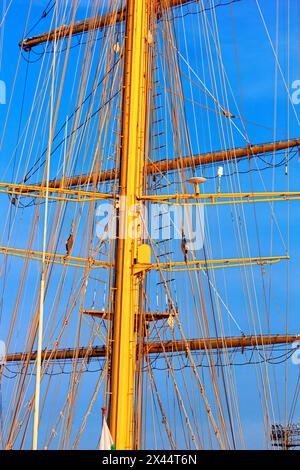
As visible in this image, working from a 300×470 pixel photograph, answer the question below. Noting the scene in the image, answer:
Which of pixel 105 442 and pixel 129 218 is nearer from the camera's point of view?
pixel 105 442

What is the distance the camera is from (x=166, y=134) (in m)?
21.8

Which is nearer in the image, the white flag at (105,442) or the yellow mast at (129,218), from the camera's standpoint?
the white flag at (105,442)

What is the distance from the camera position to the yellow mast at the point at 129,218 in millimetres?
15586

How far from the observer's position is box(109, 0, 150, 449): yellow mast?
15586 millimetres

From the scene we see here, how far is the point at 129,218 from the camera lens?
659 inches

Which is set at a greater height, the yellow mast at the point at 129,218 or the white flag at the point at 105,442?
the yellow mast at the point at 129,218

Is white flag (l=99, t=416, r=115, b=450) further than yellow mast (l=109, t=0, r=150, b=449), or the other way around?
yellow mast (l=109, t=0, r=150, b=449)

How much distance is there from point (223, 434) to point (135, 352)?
2807mm

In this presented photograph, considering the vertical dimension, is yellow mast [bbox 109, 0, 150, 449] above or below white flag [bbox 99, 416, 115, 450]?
above
